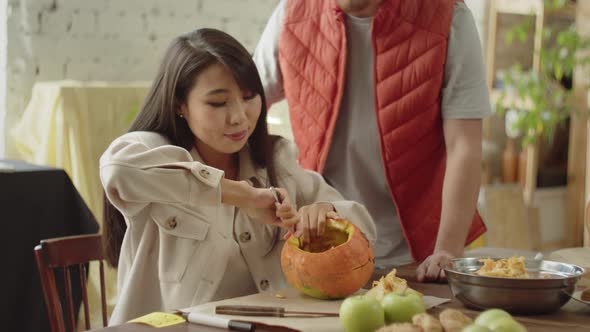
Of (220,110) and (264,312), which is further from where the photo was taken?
(220,110)

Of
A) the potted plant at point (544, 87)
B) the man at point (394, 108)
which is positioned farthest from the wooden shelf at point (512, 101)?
the man at point (394, 108)

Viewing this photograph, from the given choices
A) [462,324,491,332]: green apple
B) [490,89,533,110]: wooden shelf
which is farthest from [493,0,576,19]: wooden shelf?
[462,324,491,332]: green apple

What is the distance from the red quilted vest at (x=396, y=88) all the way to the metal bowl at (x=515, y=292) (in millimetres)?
577

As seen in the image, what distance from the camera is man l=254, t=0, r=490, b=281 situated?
1893 mm

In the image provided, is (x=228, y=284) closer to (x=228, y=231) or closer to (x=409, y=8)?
(x=228, y=231)

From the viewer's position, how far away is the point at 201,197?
1.48m

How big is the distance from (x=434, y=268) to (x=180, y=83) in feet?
2.09

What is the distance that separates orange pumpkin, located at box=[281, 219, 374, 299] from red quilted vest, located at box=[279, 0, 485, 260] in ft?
1.55

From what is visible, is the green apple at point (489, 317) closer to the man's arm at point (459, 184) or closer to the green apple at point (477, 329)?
the green apple at point (477, 329)

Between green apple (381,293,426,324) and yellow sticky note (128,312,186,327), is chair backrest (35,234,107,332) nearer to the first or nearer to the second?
yellow sticky note (128,312,186,327)

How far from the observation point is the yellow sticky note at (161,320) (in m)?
1.30

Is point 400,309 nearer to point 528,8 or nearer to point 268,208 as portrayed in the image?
point 268,208

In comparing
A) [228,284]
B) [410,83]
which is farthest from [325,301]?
[410,83]

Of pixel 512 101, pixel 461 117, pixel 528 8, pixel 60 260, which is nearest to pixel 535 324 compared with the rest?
pixel 461 117
